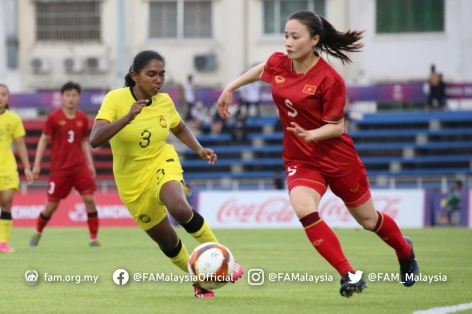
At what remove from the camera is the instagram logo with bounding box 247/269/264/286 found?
10.1 m

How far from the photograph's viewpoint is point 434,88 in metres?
32.6

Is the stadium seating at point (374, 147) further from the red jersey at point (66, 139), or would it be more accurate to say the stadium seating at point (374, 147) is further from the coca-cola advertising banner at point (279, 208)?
the red jersey at point (66, 139)

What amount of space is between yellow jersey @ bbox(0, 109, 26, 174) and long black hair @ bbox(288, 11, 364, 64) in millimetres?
7040

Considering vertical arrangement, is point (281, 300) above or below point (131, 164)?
below

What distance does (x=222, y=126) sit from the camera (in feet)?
109

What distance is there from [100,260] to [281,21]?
85.5 ft

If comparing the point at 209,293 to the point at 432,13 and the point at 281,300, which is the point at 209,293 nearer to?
the point at 281,300

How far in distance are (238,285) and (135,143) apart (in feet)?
6.20

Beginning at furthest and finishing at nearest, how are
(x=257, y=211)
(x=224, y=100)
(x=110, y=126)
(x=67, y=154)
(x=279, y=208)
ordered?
(x=257, y=211), (x=279, y=208), (x=67, y=154), (x=224, y=100), (x=110, y=126)

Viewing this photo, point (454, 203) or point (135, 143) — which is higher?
point (135, 143)

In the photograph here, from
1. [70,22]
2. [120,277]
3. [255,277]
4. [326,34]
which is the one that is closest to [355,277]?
[326,34]

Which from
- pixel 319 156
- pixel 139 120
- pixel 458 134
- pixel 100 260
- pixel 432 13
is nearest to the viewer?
pixel 319 156

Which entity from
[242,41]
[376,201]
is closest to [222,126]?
[242,41]

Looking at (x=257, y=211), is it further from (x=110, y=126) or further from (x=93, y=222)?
(x=110, y=126)
